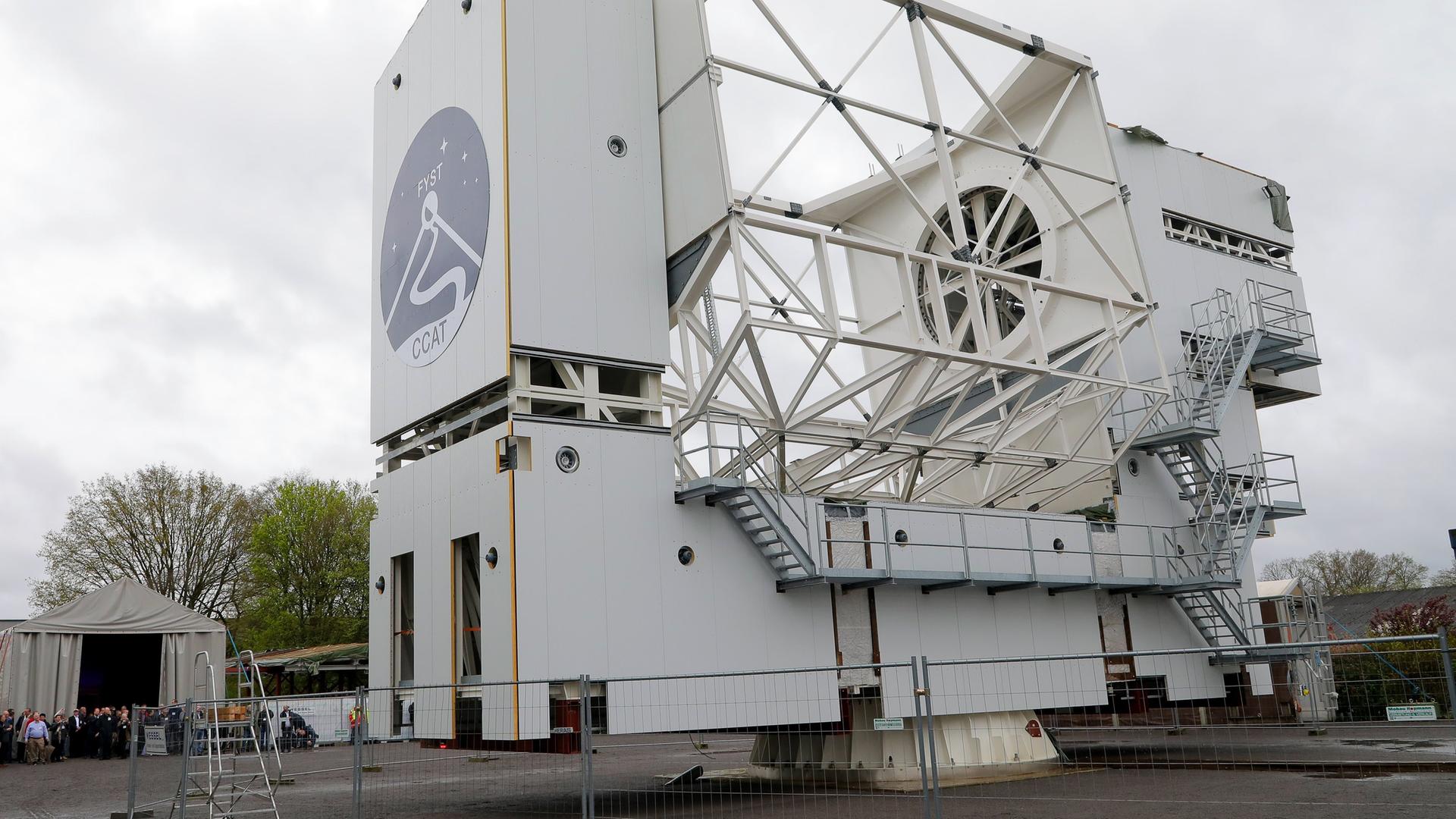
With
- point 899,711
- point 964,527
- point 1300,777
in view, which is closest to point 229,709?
point 899,711

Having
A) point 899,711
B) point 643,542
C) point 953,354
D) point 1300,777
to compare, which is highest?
point 953,354

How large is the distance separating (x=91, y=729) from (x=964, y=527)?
26.8 m

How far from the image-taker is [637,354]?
14438 mm

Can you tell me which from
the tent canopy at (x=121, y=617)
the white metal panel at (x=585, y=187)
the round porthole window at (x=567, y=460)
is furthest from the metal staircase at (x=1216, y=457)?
the tent canopy at (x=121, y=617)

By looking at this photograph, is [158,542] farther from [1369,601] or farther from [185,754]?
[1369,601]

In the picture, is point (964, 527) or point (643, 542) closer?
point (643, 542)

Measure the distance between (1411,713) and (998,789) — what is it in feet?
26.9

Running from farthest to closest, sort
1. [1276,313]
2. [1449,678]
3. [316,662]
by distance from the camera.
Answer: [316,662]
[1276,313]
[1449,678]

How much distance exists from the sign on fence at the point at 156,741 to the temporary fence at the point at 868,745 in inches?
2.3

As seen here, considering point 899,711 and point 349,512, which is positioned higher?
point 349,512

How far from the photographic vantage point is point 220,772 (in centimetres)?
1252

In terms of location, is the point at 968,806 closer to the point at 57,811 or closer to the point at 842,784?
the point at 842,784

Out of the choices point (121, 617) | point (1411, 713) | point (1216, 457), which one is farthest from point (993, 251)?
point (121, 617)

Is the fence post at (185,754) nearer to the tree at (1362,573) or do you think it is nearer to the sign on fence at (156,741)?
the sign on fence at (156,741)
